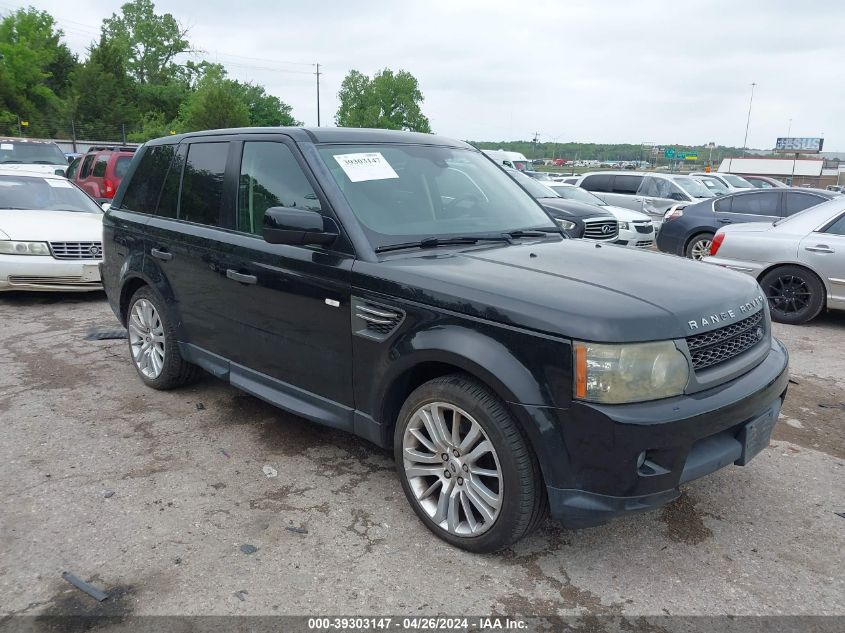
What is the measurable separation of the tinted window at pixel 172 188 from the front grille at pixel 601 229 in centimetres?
683

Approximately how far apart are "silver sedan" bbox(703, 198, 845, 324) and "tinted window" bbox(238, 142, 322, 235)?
18.6 feet

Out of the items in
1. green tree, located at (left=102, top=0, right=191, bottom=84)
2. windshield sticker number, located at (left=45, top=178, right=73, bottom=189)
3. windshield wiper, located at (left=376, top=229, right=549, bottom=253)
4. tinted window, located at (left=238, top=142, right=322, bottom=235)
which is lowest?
windshield sticker number, located at (left=45, top=178, right=73, bottom=189)

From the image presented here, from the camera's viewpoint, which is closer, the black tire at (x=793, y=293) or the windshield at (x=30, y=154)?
the black tire at (x=793, y=293)

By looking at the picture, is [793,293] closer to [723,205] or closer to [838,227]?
[838,227]

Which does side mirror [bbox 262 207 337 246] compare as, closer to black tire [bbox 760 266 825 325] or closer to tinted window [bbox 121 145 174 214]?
tinted window [bbox 121 145 174 214]

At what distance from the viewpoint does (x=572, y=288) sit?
281 centimetres

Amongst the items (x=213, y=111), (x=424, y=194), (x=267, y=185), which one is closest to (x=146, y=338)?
(x=267, y=185)

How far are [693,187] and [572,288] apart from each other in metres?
16.7

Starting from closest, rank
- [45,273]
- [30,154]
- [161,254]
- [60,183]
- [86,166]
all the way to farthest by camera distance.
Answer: [161,254] < [45,273] < [60,183] < [86,166] < [30,154]

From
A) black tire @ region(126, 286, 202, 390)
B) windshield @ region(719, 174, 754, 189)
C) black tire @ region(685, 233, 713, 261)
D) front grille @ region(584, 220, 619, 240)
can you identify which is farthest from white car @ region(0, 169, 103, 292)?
windshield @ region(719, 174, 754, 189)

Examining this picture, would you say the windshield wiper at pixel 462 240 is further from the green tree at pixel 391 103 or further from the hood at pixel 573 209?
the green tree at pixel 391 103

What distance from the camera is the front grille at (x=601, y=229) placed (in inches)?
403

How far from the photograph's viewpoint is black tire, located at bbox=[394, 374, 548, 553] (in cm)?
270

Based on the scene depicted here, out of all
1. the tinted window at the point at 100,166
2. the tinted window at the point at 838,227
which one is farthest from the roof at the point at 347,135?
the tinted window at the point at 100,166
